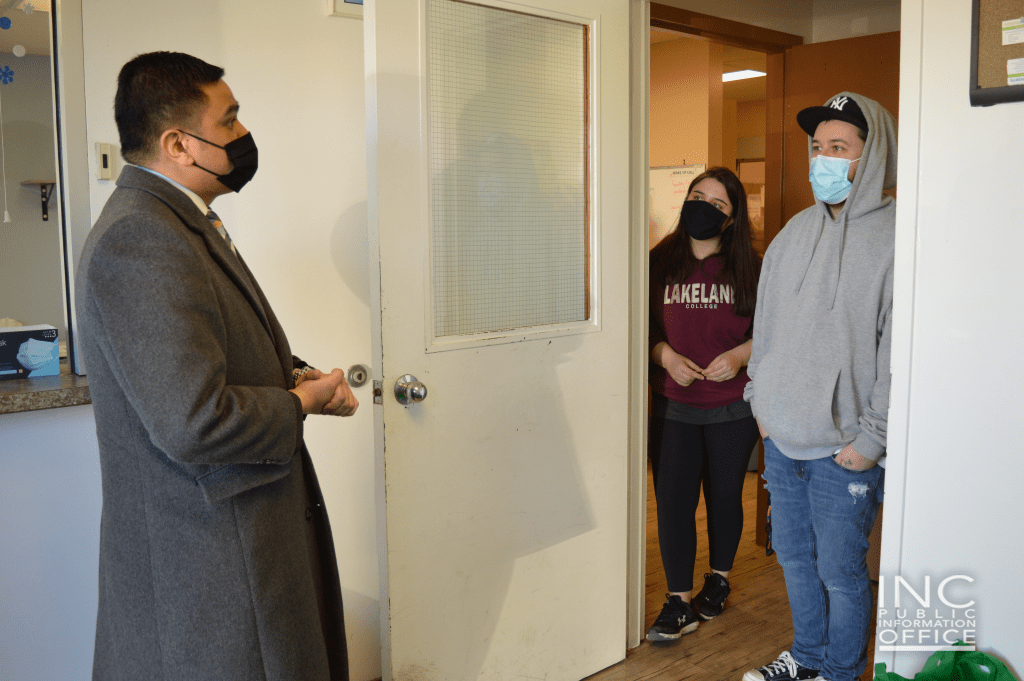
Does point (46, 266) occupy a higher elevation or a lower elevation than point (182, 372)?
higher

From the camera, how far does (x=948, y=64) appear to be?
1429mm

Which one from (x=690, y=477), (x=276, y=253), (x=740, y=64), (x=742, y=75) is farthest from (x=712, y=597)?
(x=742, y=75)

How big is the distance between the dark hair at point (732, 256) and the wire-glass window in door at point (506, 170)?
1.61 ft

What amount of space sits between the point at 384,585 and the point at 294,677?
0.54m

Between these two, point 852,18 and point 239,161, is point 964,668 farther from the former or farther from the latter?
point 852,18

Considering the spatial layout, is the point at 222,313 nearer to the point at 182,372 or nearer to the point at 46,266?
the point at 182,372

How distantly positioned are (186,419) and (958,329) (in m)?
1.34

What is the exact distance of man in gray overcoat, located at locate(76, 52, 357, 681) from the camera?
3.64ft

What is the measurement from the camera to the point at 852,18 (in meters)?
3.08

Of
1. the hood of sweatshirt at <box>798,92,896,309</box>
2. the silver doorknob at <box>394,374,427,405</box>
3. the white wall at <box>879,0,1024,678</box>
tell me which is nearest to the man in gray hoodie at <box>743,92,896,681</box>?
the hood of sweatshirt at <box>798,92,896,309</box>

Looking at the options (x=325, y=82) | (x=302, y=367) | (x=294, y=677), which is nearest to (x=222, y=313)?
(x=302, y=367)

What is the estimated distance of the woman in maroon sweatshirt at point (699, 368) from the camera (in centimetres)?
250

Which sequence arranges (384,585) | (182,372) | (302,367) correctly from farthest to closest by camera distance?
(384,585)
(302,367)
(182,372)

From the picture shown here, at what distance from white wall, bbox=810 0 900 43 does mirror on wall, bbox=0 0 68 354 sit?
2718 mm
